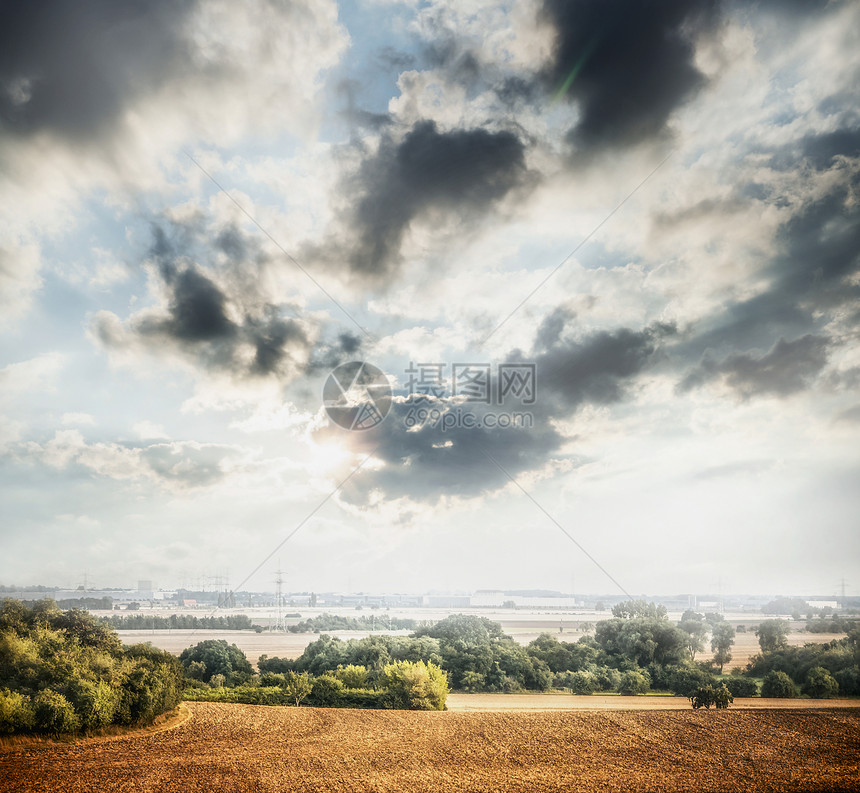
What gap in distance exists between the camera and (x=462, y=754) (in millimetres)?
17500

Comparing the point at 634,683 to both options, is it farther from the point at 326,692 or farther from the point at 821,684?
the point at 326,692

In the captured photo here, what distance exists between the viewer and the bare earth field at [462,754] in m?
15.0

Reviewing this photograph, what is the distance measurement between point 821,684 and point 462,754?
26726mm

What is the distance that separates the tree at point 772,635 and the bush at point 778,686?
12.5 meters

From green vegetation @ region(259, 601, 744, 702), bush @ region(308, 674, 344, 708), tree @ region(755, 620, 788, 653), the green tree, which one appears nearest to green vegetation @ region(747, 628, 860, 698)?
green vegetation @ region(259, 601, 744, 702)

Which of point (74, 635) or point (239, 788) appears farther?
point (74, 635)

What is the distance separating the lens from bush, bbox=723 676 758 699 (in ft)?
106

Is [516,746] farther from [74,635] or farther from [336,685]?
A: [74,635]

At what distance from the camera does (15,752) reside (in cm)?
1609

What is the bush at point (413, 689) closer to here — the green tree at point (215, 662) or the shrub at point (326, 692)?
the shrub at point (326, 692)

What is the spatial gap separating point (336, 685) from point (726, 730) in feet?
58.9

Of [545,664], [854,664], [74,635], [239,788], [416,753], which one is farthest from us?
[545,664]

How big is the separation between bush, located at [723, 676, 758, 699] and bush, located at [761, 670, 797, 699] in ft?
1.70

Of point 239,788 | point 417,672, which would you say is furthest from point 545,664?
point 239,788
